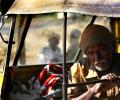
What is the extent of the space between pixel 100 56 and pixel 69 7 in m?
0.89

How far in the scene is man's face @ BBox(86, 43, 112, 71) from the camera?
5805mm

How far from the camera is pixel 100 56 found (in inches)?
230

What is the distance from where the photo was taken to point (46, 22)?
3362 centimetres

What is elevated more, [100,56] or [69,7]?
[69,7]

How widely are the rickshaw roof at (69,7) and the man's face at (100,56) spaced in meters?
0.85

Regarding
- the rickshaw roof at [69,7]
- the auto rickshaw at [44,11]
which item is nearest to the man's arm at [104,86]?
the auto rickshaw at [44,11]

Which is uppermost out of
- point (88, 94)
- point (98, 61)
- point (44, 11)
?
point (44, 11)

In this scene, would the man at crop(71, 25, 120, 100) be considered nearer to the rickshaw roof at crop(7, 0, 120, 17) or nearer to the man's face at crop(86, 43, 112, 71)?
the man's face at crop(86, 43, 112, 71)

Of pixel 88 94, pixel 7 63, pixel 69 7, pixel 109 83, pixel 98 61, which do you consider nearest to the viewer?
pixel 69 7

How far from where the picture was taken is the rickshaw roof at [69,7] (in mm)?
4906

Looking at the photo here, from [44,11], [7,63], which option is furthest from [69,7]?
[7,63]

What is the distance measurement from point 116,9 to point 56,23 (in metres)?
27.1

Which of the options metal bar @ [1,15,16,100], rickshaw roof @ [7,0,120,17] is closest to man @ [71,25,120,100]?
metal bar @ [1,15,16,100]

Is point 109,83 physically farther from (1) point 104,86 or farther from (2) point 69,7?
(2) point 69,7
